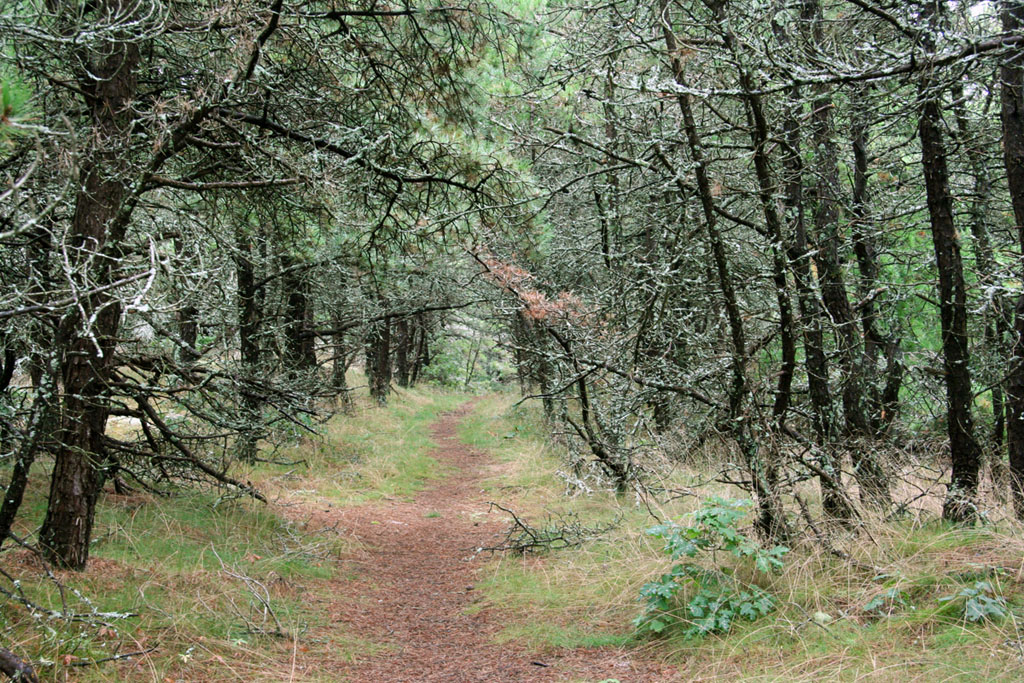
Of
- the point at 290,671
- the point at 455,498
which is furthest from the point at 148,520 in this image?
the point at 455,498

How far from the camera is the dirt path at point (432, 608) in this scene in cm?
450

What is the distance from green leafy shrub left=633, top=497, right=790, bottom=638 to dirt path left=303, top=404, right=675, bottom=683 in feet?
1.25

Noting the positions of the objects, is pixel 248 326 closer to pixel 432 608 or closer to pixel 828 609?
pixel 432 608

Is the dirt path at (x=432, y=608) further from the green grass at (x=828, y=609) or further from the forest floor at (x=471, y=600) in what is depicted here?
the green grass at (x=828, y=609)

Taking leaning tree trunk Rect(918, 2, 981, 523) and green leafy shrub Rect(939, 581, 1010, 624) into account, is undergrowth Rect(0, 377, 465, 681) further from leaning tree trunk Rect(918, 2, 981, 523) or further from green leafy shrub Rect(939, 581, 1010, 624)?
leaning tree trunk Rect(918, 2, 981, 523)

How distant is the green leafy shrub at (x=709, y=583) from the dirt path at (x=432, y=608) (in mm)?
383

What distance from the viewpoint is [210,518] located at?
22.3 ft

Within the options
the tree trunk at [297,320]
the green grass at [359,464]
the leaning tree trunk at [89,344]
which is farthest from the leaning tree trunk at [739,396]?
the tree trunk at [297,320]

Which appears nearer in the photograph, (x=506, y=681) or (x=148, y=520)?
(x=506, y=681)

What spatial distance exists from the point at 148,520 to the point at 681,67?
5.57 m

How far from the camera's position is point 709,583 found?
4.75 m

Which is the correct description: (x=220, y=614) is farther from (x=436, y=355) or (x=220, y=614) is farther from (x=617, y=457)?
(x=436, y=355)

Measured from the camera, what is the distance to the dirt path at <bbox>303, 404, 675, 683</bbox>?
4504 mm

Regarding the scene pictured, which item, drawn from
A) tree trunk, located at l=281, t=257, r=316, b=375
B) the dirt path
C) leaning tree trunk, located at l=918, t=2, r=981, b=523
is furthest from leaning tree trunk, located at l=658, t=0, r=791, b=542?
tree trunk, located at l=281, t=257, r=316, b=375
